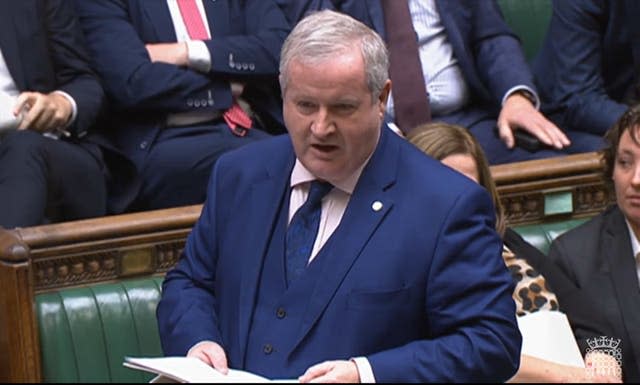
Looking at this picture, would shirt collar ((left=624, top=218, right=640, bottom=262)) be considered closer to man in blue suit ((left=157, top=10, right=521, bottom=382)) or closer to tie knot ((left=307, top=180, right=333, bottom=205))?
man in blue suit ((left=157, top=10, right=521, bottom=382))

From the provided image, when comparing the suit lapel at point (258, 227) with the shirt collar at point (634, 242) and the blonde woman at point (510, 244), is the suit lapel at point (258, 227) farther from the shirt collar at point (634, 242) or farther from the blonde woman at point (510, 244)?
the shirt collar at point (634, 242)

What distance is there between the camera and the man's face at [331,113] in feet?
6.97

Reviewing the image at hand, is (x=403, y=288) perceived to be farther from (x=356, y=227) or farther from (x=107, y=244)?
(x=107, y=244)

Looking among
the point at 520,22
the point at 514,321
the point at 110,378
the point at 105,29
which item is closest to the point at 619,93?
the point at 520,22

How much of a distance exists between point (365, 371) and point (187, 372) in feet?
0.81

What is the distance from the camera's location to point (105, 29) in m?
3.49

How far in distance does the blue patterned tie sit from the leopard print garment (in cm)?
73

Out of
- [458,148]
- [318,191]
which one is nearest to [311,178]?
[318,191]

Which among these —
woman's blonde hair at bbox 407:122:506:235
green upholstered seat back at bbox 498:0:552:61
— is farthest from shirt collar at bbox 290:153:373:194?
green upholstered seat back at bbox 498:0:552:61

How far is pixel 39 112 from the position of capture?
3271 mm

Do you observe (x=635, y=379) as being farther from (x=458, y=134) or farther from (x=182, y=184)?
(x=182, y=184)

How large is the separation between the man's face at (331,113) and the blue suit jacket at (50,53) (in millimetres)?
1269

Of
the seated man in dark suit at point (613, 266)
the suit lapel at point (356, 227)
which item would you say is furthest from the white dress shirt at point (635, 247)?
the suit lapel at point (356, 227)

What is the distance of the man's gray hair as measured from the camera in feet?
6.97
